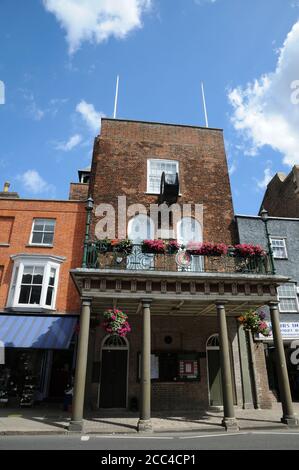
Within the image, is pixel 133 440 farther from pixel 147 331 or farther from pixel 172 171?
pixel 172 171

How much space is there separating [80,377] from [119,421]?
2395 mm

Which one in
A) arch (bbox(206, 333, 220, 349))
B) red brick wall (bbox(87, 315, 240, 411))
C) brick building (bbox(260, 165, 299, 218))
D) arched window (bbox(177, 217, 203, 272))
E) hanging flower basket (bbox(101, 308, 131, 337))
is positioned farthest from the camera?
brick building (bbox(260, 165, 299, 218))

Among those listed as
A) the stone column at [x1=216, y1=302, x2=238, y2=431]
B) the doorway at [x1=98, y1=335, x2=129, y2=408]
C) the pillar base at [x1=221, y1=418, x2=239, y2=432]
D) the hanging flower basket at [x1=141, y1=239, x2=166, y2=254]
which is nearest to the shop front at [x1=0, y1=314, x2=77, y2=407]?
the doorway at [x1=98, y1=335, x2=129, y2=408]

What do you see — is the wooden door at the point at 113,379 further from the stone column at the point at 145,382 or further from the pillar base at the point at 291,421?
the pillar base at the point at 291,421

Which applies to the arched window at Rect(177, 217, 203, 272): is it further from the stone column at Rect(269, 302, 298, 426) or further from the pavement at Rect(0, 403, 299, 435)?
the pavement at Rect(0, 403, 299, 435)

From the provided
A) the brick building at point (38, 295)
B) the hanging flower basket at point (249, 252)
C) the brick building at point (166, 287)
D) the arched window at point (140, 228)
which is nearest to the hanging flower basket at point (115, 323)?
the brick building at point (166, 287)

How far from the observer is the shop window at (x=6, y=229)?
53.5ft

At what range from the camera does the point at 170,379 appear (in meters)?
13.3

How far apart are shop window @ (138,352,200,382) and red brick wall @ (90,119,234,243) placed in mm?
5775

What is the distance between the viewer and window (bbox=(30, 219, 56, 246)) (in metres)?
16.4

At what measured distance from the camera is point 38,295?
1501 centimetres

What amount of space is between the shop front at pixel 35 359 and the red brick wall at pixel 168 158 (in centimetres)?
644

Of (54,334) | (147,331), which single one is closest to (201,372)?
(147,331)

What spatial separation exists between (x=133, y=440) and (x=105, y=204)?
412 inches
